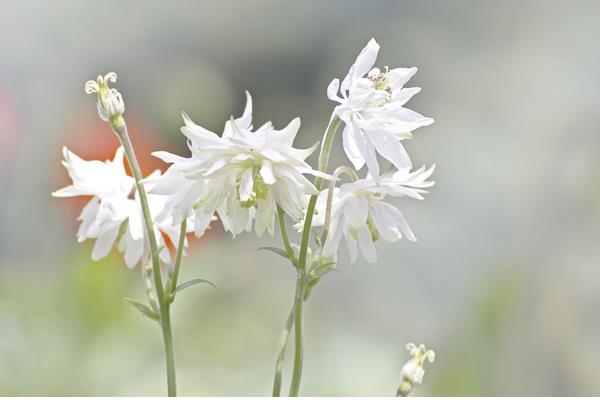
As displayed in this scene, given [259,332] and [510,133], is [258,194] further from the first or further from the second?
[510,133]

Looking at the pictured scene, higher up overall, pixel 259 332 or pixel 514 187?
pixel 514 187

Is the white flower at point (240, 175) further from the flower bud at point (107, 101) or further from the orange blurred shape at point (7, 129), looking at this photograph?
the orange blurred shape at point (7, 129)

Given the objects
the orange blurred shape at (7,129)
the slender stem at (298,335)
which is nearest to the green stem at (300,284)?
the slender stem at (298,335)

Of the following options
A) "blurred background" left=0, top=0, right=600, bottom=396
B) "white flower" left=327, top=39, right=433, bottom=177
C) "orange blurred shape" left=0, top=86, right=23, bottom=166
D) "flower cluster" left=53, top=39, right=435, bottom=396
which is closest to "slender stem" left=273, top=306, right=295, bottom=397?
"flower cluster" left=53, top=39, right=435, bottom=396

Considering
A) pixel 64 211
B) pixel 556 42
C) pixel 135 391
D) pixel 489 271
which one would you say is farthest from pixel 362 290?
pixel 556 42

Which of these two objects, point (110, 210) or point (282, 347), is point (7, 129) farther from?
point (282, 347)
